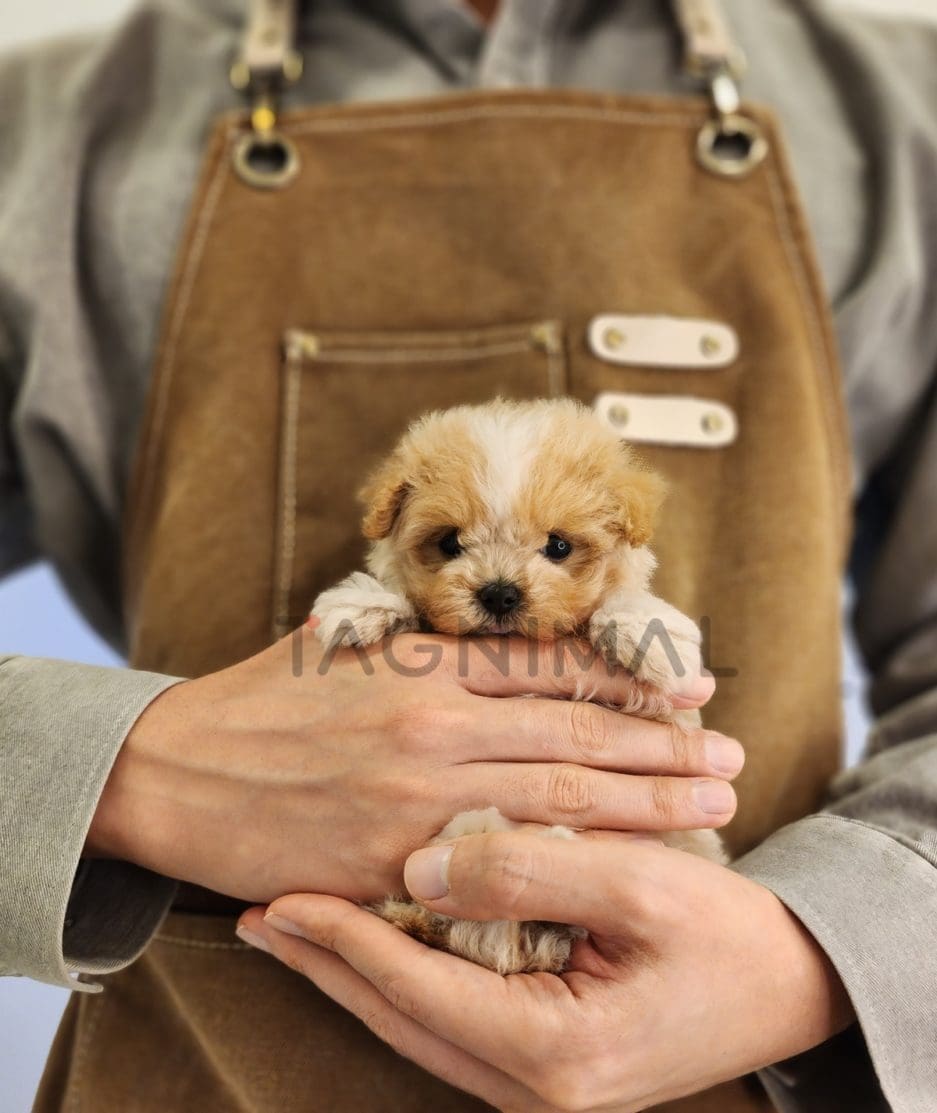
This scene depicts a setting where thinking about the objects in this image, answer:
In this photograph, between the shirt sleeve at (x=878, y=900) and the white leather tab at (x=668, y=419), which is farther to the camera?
the white leather tab at (x=668, y=419)

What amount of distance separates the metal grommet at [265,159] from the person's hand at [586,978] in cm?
77

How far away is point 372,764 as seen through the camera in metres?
0.82

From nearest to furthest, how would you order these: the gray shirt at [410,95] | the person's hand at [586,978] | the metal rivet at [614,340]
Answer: the person's hand at [586,978], the metal rivet at [614,340], the gray shirt at [410,95]

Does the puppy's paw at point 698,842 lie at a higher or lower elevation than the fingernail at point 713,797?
lower

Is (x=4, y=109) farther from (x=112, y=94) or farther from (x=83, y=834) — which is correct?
(x=83, y=834)

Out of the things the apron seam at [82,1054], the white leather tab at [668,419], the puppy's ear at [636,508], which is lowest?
the apron seam at [82,1054]

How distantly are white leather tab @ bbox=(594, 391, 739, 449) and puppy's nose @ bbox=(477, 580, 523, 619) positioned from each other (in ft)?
0.93

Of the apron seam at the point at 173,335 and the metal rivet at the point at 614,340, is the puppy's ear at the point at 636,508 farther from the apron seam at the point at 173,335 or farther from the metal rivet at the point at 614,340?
the apron seam at the point at 173,335

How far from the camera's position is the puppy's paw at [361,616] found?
32.2 inches

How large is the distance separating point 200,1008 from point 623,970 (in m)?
0.40

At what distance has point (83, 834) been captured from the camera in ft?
2.67

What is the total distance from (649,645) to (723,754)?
0.39ft

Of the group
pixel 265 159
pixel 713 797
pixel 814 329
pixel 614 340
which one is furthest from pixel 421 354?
pixel 713 797

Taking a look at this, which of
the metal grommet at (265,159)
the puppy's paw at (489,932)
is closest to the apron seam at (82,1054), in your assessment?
the puppy's paw at (489,932)
